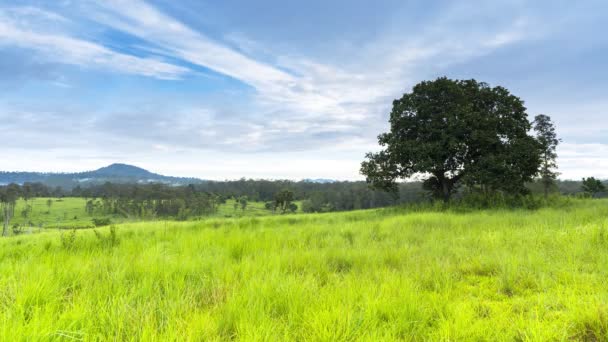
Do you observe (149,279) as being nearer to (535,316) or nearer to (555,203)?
(535,316)

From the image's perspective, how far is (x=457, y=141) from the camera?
61.4 ft

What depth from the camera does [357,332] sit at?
89.8 inches

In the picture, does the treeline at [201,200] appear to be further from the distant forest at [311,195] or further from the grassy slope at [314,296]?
the grassy slope at [314,296]

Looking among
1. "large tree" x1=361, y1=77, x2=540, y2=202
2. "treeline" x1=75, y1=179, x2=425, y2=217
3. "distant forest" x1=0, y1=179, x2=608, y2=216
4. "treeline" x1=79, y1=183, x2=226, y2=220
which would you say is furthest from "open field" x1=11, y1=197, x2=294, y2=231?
"large tree" x1=361, y1=77, x2=540, y2=202

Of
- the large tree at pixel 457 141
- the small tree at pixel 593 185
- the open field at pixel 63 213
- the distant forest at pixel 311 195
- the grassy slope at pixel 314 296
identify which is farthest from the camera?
the open field at pixel 63 213

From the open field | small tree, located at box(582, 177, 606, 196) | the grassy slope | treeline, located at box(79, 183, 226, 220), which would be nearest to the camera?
the grassy slope

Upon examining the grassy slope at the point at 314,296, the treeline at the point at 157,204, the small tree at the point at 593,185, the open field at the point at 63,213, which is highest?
the small tree at the point at 593,185

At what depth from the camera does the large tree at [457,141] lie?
18.0 metres

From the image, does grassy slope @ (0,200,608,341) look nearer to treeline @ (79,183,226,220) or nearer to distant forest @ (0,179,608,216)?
distant forest @ (0,179,608,216)

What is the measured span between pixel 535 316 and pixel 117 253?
5506 mm

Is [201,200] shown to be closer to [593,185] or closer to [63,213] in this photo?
[63,213]

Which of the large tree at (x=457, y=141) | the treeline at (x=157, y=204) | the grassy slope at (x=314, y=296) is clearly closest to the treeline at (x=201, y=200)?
the treeline at (x=157, y=204)

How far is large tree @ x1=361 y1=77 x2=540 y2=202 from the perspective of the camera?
58.9 feet

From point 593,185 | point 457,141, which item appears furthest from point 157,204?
point 593,185
